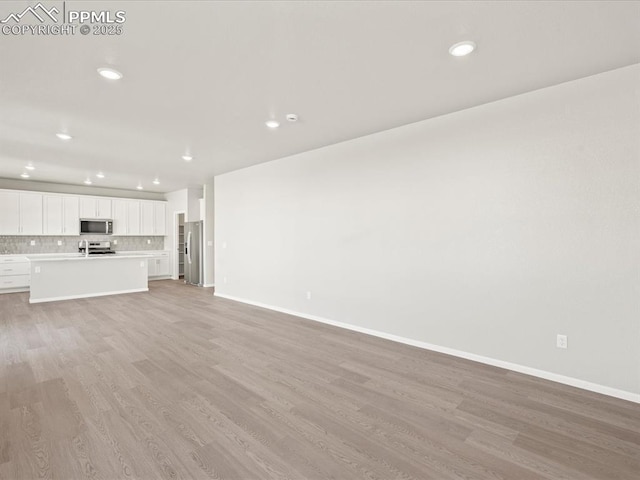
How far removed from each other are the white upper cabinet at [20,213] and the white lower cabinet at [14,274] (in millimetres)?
700

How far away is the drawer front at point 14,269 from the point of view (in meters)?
7.07

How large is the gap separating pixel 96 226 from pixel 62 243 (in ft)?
3.08

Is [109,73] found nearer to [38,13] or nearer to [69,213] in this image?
[38,13]

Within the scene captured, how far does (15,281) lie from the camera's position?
7246 mm

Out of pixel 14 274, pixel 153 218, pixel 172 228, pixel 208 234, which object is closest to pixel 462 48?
pixel 208 234

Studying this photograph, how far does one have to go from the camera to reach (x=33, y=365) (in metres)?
3.24

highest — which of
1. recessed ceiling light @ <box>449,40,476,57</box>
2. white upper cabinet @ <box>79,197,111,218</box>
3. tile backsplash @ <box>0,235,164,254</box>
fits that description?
recessed ceiling light @ <box>449,40,476,57</box>

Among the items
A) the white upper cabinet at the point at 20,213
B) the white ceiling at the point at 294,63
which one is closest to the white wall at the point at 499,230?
the white ceiling at the point at 294,63

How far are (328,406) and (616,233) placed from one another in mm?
2849

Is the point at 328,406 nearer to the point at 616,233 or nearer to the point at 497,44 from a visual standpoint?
the point at 616,233

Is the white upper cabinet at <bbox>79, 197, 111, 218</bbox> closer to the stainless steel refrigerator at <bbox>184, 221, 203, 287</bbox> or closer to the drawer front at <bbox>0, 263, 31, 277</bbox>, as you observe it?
the drawer front at <bbox>0, 263, 31, 277</bbox>

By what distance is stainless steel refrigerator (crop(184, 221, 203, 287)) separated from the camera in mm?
8609

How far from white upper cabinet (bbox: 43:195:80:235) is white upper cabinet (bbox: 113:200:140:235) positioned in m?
0.90

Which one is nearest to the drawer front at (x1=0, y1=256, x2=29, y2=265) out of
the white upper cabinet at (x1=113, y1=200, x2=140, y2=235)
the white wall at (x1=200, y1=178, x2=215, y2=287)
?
the white upper cabinet at (x1=113, y1=200, x2=140, y2=235)
